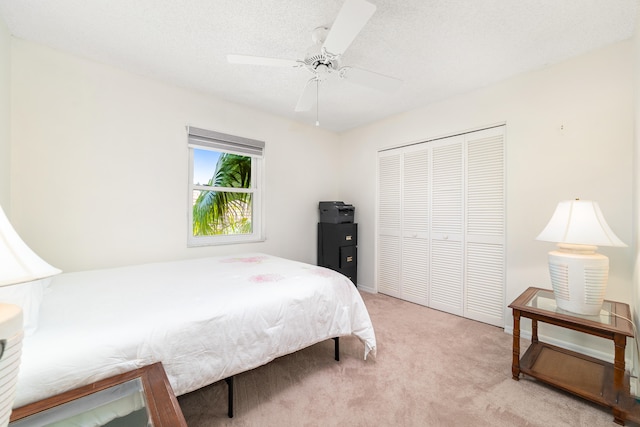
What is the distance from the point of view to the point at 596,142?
80.1 inches

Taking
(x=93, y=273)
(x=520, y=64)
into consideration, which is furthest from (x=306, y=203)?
(x=520, y=64)

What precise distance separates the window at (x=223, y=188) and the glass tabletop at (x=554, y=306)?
2.69 m

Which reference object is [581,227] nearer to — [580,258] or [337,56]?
[580,258]

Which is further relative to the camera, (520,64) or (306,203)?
(306,203)

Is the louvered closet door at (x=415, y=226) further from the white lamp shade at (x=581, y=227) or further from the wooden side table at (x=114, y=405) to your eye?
the wooden side table at (x=114, y=405)

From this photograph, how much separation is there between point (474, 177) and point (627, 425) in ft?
6.58

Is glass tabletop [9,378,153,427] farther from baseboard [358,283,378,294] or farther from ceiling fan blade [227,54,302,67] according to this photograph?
baseboard [358,283,378,294]

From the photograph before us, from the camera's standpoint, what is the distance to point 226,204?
3.19 meters

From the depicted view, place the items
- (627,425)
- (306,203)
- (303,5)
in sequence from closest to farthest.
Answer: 1. (627,425)
2. (303,5)
3. (306,203)

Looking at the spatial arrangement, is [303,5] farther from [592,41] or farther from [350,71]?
[592,41]

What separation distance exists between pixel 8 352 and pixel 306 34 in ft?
6.82

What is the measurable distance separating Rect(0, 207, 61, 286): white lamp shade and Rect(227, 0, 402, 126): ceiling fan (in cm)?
142

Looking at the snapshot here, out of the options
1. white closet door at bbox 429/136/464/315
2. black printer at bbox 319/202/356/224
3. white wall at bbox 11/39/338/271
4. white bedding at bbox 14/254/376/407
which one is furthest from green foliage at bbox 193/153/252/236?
white closet door at bbox 429/136/464/315

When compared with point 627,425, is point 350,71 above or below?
above
